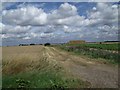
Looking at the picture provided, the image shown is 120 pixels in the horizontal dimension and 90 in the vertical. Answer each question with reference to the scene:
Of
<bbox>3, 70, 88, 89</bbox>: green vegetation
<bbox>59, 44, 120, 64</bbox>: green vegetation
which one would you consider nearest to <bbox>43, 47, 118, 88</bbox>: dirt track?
<bbox>3, 70, 88, 89</bbox>: green vegetation

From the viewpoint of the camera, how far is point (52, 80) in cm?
1143

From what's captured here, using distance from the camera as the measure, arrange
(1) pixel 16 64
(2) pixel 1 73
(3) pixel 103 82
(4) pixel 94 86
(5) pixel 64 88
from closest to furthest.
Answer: (5) pixel 64 88, (4) pixel 94 86, (3) pixel 103 82, (2) pixel 1 73, (1) pixel 16 64

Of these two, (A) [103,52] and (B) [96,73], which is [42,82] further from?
(A) [103,52]

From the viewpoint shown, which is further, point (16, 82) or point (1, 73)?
point (1, 73)

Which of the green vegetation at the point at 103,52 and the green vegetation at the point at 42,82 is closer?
the green vegetation at the point at 42,82

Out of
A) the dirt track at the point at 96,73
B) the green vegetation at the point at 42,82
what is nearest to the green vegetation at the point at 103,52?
the dirt track at the point at 96,73

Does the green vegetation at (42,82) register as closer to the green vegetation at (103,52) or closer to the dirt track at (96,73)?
the dirt track at (96,73)

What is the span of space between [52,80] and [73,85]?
964 mm

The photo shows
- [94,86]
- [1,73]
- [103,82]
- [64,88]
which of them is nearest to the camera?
[64,88]

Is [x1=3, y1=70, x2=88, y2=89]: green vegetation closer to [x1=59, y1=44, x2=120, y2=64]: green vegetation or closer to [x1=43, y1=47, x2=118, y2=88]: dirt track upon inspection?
[x1=43, y1=47, x2=118, y2=88]: dirt track

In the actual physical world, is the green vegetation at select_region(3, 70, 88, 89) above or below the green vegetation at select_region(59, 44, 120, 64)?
above

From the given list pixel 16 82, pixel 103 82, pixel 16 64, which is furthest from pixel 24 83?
pixel 16 64

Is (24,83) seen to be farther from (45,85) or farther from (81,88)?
(81,88)

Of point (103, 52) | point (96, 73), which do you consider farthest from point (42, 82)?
point (103, 52)
